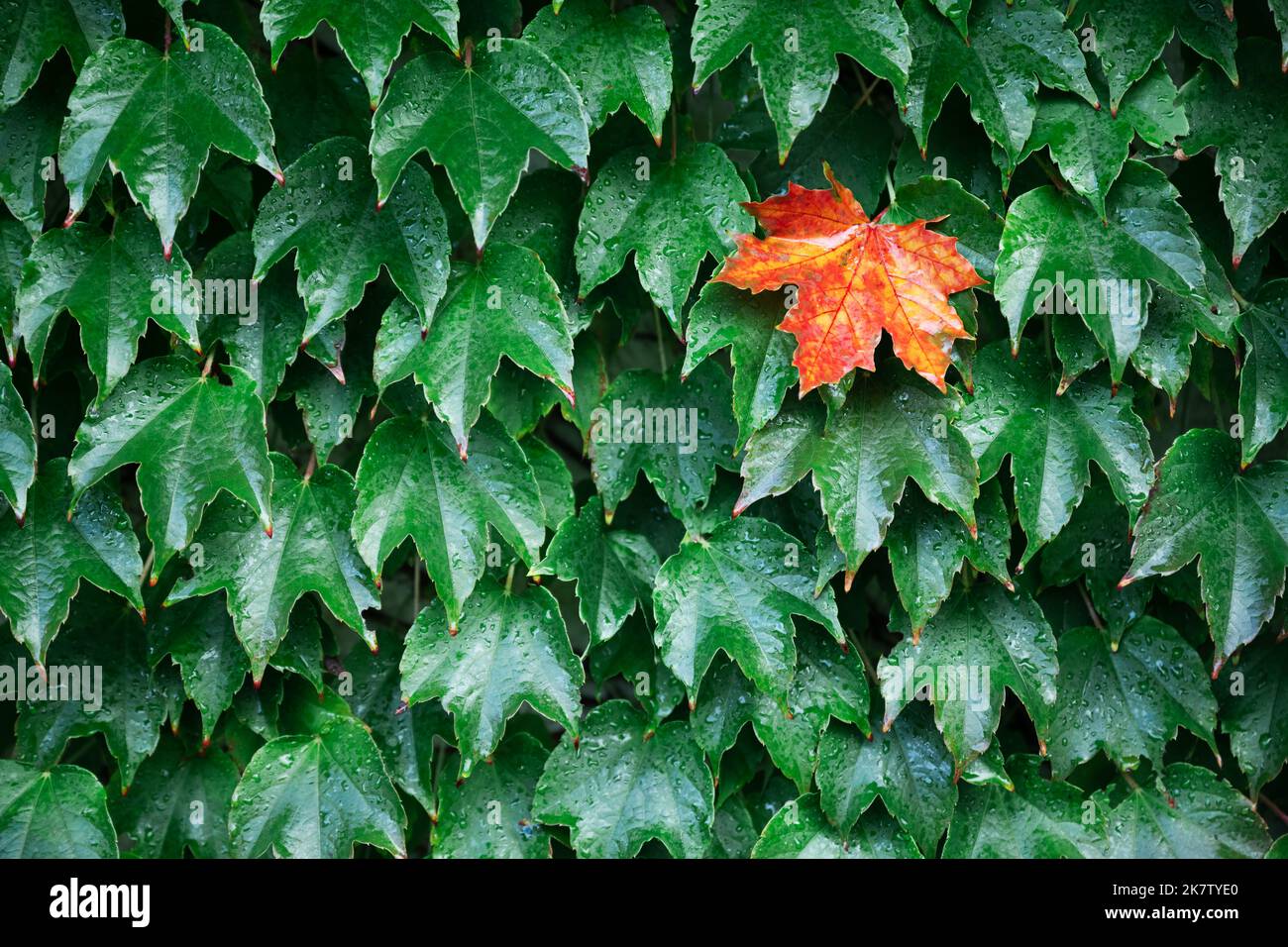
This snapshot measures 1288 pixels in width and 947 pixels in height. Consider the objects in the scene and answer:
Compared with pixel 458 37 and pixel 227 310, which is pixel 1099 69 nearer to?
pixel 458 37

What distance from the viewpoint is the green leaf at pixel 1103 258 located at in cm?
152

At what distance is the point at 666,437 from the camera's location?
1.65 metres

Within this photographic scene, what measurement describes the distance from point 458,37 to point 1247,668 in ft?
5.29

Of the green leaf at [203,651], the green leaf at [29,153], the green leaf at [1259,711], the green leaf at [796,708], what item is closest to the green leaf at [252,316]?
the green leaf at [29,153]

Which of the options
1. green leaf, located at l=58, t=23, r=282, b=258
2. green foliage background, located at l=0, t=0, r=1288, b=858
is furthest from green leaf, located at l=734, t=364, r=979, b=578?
green leaf, located at l=58, t=23, r=282, b=258

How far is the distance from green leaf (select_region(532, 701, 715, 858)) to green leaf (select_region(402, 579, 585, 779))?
96 mm

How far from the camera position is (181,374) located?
1589mm

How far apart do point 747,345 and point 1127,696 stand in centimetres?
85

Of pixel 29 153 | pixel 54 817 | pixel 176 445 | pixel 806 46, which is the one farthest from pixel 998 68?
pixel 54 817

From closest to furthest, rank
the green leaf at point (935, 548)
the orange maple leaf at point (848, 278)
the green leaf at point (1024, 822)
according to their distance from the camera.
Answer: the orange maple leaf at point (848, 278) → the green leaf at point (935, 548) → the green leaf at point (1024, 822)

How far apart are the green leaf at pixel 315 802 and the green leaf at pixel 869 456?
72 centimetres

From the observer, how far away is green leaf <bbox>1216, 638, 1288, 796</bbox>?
1697 mm

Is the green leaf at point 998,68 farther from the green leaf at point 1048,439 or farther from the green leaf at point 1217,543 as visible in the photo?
the green leaf at point 1217,543

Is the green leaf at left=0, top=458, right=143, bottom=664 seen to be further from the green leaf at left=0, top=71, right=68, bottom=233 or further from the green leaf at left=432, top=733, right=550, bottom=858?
the green leaf at left=432, top=733, right=550, bottom=858
